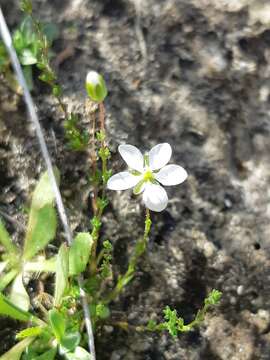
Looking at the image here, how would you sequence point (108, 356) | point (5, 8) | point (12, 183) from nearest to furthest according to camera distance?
point (108, 356)
point (12, 183)
point (5, 8)

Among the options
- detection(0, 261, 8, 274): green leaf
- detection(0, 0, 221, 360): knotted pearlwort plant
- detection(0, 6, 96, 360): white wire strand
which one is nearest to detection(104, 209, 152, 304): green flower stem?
detection(0, 0, 221, 360): knotted pearlwort plant

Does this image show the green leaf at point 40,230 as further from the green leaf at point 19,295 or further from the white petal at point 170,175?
the white petal at point 170,175

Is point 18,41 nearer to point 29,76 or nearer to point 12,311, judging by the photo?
point 29,76

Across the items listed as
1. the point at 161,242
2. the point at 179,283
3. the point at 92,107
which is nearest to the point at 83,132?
the point at 92,107

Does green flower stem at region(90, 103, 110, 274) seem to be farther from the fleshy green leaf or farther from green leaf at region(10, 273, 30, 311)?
the fleshy green leaf

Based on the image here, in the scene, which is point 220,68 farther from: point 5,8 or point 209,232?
point 5,8
